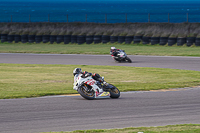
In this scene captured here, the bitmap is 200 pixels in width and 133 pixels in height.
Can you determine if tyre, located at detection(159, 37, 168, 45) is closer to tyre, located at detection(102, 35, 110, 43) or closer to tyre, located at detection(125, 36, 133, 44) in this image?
tyre, located at detection(125, 36, 133, 44)

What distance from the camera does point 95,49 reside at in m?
33.9

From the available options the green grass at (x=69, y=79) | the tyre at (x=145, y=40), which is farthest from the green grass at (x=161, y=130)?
the tyre at (x=145, y=40)

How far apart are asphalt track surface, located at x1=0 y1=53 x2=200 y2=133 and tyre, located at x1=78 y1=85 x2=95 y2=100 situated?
189 millimetres

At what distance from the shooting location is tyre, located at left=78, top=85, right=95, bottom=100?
11820 millimetres

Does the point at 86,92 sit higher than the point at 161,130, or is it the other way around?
the point at 86,92

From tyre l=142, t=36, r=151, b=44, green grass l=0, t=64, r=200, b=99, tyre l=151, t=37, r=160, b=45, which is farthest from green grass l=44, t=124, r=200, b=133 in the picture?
tyre l=142, t=36, r=151, b=44

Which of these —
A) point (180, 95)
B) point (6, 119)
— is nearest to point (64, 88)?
point (180, 95)

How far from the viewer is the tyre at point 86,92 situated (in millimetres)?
11820

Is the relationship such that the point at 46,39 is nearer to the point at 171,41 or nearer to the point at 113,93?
the point at 171,41

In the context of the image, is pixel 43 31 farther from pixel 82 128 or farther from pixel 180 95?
pixel 82 128

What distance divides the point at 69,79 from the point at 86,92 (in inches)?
222

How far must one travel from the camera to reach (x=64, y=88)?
14742 millimetres

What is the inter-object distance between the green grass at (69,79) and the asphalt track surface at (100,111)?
125cm

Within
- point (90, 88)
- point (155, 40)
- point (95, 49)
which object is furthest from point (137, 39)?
point (90, 88)
